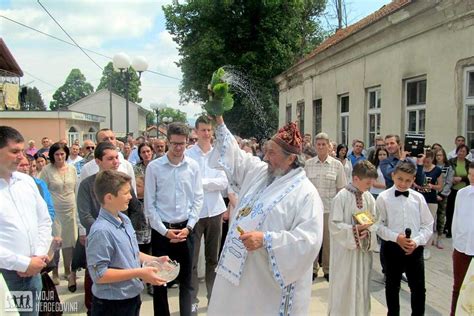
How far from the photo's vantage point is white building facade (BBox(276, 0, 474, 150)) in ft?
29.0

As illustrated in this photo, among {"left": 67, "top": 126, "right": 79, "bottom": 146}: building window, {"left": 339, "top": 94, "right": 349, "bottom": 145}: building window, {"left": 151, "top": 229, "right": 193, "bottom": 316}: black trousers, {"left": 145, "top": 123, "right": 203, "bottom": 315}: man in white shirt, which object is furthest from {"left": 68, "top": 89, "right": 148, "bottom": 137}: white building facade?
{"left": 151, "top": 229, "right": 193, "bottom": 316}: black trousers

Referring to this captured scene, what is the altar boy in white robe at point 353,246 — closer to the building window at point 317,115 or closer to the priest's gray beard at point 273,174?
the priest's gray beard at point 273,174

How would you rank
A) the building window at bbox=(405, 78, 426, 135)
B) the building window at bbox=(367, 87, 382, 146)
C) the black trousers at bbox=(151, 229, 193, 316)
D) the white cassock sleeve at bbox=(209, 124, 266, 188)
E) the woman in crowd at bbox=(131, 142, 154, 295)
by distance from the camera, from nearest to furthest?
the white cassock sleeve at bbox=(209, 124, 266, 188)
the black trousers at bbox=(151, 229, 193, 316)
the woman in crowd at bbox=(131, 142, 154, 295)
the building window at bbox=(405, 78, 426, 135)
the building window at bbox=(367, 87, 382, 146)

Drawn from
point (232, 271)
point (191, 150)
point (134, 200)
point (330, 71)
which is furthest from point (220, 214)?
point (330, 71)

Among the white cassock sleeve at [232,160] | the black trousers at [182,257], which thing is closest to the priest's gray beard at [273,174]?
the white cassock sleeve at [232,160]

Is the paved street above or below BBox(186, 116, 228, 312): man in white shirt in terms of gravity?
below

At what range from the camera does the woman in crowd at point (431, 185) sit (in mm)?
7434

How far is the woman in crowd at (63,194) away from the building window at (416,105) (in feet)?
26.7

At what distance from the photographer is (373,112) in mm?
12859

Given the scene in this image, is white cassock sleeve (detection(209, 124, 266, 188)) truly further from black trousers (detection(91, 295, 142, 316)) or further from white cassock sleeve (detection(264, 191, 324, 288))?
black trousers (detection(91, 295, 142, 316))

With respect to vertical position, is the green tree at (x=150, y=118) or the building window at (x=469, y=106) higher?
the green tree at (x=150, y=118)

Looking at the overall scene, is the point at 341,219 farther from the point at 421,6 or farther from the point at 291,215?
the point at 421,6

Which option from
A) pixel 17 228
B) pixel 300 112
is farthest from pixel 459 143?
pixel 300 112

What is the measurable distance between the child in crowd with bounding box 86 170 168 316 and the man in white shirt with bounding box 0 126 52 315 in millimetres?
542
